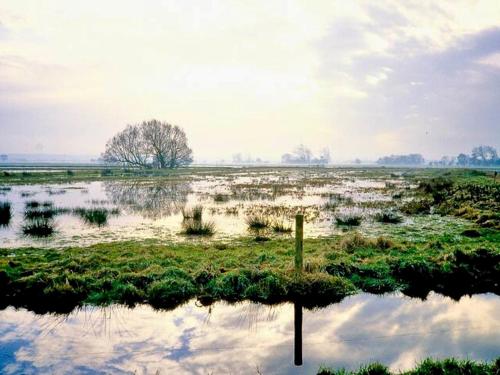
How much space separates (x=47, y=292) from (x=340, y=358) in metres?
7.58

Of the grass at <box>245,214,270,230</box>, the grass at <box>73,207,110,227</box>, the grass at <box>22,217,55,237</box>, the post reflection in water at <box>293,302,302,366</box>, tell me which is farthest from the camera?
the grass at <box>73,207,110,227</box>

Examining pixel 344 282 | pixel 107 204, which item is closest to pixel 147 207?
pixel 107 204

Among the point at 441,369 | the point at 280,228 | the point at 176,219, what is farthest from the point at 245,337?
the point at 176,219

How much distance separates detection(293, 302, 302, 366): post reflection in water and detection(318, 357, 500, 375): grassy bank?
0.67m

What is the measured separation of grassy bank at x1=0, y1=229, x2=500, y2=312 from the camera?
1001cm

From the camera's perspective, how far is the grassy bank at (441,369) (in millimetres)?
6297

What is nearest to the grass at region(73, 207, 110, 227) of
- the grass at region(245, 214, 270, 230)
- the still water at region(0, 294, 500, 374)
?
the grass at region(245, 214, 270, 230)

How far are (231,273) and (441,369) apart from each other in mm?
5906

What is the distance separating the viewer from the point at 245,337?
322 inches

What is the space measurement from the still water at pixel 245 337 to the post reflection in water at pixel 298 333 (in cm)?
2

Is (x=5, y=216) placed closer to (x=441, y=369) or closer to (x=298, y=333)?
(x=298, y=333)

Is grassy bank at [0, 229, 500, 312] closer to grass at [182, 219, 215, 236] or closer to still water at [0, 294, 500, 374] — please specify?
still water at [0, 294, 500, 374]

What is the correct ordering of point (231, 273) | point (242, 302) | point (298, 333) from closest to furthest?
1. point (298, 333)
2. point (242, 302)
3. point (231, 273)

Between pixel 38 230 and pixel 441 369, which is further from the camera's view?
pixel 38 230
